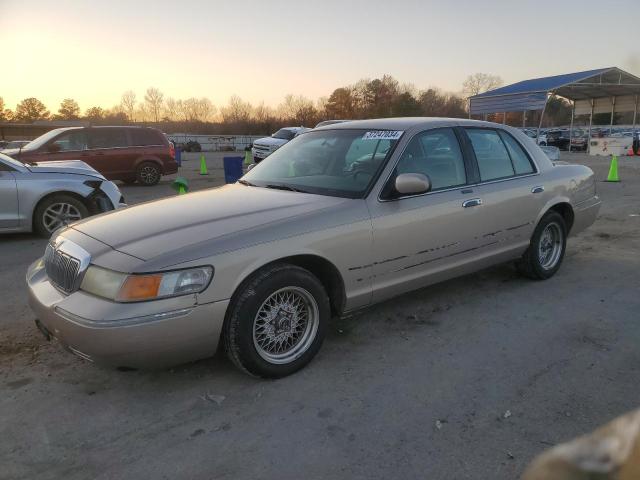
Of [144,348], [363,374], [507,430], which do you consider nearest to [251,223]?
[144,348]

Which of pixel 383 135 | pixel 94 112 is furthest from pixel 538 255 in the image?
pixel 94 112

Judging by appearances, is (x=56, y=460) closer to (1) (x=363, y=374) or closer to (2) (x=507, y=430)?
(1) (x=363, y=374)

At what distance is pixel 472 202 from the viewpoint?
4312mm

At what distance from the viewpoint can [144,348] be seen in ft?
9.34

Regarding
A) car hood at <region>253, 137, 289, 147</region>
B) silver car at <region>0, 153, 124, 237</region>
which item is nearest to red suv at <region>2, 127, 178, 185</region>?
silver car at <region>0, 153, 124, 237</region>

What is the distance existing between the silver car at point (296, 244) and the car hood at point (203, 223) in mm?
12

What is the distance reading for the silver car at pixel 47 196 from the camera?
23.6ft

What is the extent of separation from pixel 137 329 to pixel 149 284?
251 millimetres

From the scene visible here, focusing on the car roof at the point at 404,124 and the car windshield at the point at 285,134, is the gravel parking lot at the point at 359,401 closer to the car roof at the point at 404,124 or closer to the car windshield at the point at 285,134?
the car roof at the point at 404,124

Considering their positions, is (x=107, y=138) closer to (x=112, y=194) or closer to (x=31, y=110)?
(x=112, y=194)

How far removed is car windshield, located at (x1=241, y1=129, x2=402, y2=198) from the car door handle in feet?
2.59

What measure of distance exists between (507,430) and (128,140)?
525 inches

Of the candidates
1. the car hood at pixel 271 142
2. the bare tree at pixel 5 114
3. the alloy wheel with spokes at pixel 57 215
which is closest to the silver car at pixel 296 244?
the alloy wheel with spokes at pixel 57 215

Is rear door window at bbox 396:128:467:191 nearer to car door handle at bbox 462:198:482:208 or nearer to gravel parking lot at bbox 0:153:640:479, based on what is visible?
car door handle at bbox 462:198:482:208
